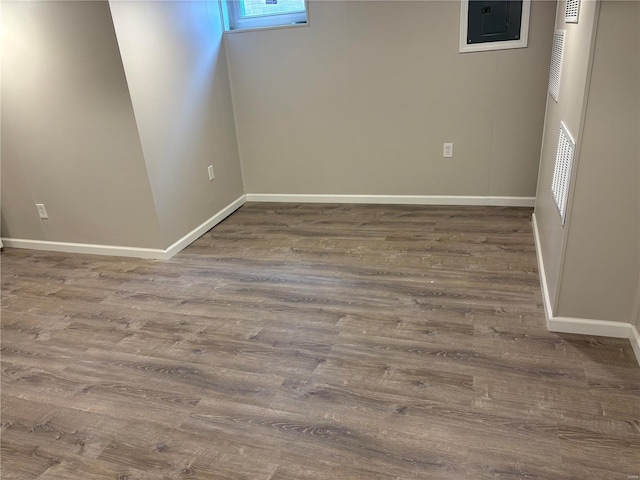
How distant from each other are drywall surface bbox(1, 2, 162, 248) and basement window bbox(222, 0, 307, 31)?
4.51ft

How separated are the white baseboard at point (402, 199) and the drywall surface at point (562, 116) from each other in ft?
2.07

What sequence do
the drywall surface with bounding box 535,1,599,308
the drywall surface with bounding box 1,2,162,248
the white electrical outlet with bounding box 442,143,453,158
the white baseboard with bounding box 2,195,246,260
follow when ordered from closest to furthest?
the drywall surface with bounding box 535,1,599,308, the drywall surface with bounding box 1,2,162,248, the white baseboard with bounding box 2,195,246,260, the white electrical outlet with bounding box 442,143,453,158

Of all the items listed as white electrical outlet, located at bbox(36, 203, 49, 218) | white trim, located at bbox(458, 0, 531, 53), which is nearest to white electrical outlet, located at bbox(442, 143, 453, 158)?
white trim, located at bbox(458, 0, 531, 53)

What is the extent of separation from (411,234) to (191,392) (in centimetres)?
197

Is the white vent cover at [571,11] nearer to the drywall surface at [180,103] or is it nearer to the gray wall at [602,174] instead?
the gray wall at [602,174]

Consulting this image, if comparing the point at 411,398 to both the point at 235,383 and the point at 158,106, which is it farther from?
the point at 158,106

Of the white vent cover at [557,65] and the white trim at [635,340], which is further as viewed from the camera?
the white vent cover at [557,65]

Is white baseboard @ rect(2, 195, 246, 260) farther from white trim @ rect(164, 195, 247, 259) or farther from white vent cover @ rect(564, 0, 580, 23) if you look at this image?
white vent cover @ rect(564, 0, 580, 23)

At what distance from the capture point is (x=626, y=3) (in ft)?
5.12

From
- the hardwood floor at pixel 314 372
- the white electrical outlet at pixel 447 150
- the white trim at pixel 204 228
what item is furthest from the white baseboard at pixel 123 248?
the white electrical outlet at pixel 447 150

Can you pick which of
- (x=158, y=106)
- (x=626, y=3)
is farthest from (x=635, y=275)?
(x=158, y=106)

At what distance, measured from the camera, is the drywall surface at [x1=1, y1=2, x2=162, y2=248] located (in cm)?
277

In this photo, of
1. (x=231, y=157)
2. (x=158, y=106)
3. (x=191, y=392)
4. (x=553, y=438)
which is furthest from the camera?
(x=231, y=157)

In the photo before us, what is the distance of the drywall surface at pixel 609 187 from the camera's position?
1620 mm
